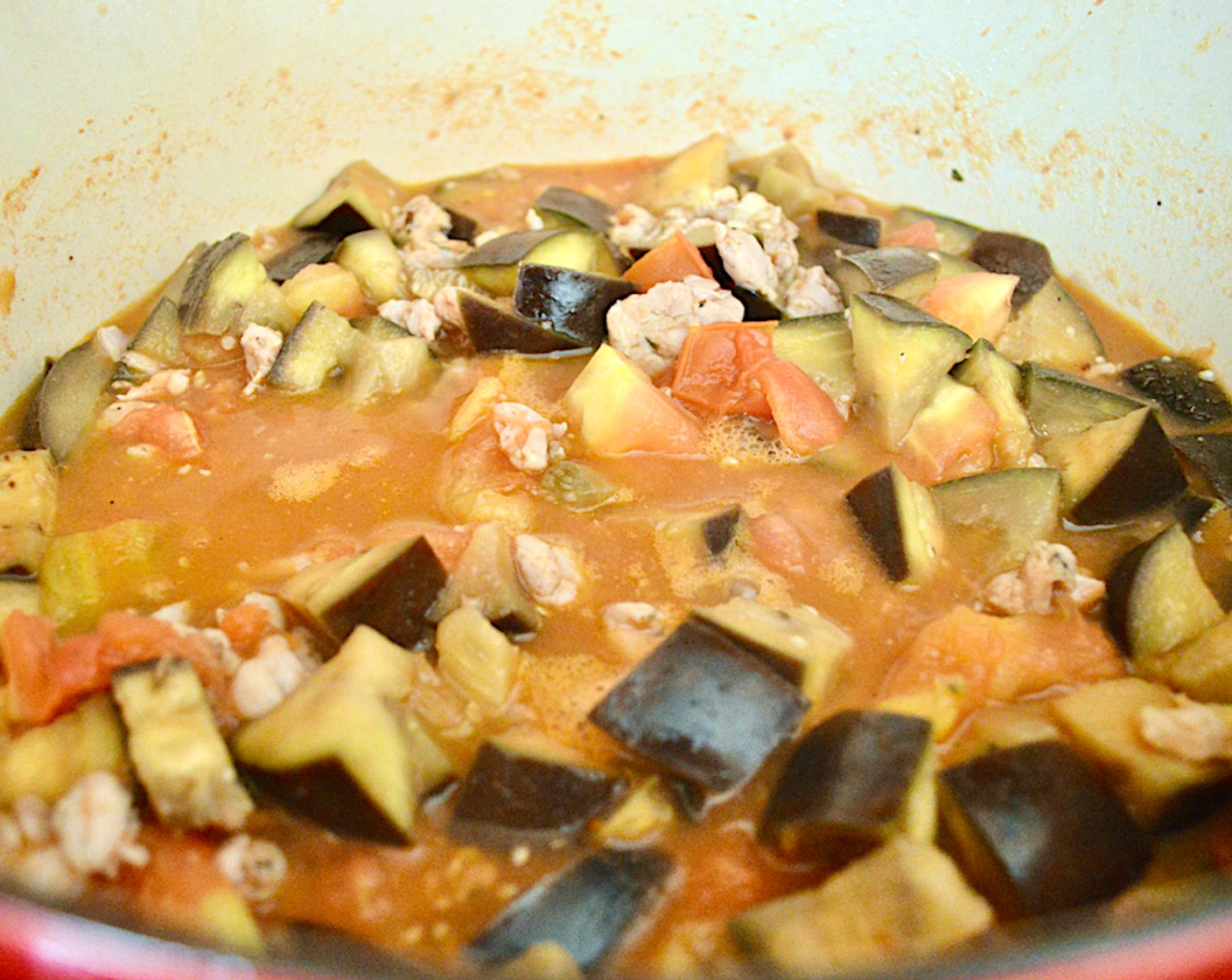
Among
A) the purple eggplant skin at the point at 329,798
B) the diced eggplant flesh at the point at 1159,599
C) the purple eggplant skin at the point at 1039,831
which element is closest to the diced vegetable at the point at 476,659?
the purple eggplant skin at the point at 329,798

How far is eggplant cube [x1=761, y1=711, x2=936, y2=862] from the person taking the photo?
1.79 meters

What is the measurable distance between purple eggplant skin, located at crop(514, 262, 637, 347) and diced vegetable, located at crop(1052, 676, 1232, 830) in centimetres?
171

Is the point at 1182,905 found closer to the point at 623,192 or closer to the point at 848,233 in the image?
the point at 848,233

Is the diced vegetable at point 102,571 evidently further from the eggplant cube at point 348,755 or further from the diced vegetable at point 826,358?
the diced vegetable at point 826,358

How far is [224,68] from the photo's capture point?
11.3 feet

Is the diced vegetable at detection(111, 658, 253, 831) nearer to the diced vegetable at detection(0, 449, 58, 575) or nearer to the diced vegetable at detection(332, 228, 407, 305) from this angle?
A: the diced vegetable at detection(0, 449, 58, 575)

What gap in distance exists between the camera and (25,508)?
258cm

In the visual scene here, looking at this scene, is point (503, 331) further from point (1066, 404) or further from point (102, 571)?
point (1066, 404)

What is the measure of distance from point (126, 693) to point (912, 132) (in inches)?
128

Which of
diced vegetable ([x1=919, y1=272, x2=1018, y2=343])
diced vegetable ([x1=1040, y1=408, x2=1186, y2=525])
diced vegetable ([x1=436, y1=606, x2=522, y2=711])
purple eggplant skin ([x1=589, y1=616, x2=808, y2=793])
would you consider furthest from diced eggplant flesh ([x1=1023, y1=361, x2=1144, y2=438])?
diced vegetable ([x1=436, y1=606, x2=522, y2=711])

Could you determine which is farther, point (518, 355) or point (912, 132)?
point (912, 132)

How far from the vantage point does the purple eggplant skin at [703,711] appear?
196 cm

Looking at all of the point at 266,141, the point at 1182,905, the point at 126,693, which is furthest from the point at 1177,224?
the point at 126,693

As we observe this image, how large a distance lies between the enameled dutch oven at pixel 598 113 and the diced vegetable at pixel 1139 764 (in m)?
1.67
